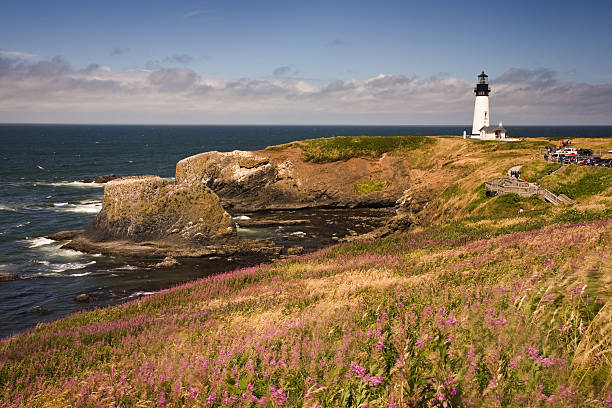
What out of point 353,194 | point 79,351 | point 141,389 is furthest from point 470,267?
point 353,194

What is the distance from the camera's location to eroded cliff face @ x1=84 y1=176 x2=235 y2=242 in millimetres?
36750

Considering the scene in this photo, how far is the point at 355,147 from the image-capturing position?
226 ft

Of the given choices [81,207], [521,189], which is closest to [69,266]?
[81,207]

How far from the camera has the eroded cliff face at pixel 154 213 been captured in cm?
3675

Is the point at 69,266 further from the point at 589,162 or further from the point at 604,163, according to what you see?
the point at 604,163

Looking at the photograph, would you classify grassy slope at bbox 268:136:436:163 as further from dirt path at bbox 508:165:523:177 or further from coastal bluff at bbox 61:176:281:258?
coastal bluff at bbox 61:176:281:258

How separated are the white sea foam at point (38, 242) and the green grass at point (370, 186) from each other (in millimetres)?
40488

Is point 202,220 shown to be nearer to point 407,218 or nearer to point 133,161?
point 407,218

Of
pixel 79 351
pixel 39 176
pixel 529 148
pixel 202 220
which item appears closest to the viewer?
pixel 79 351

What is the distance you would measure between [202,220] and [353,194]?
29.2m

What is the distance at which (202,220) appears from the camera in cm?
3731

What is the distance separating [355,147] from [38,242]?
47.7m

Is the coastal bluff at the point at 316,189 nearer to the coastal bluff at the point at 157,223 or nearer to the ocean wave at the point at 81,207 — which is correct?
the coastal bluff at the point at 157,223

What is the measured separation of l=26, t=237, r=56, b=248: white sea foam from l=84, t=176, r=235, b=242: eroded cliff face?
5.98 metres
